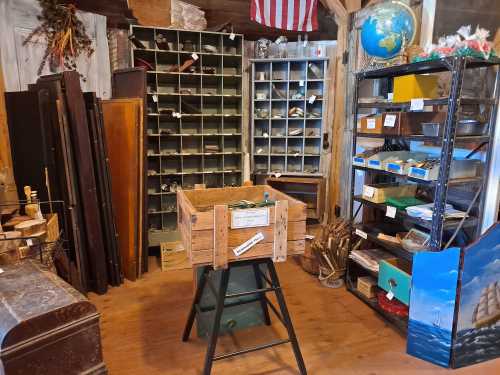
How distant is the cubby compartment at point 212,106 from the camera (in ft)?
12.5

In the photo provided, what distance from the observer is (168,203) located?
378cm

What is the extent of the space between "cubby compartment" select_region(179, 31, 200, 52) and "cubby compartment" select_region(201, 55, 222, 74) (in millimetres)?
130

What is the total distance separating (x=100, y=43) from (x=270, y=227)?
2789mm

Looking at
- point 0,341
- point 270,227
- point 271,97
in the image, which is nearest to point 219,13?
point 271,97

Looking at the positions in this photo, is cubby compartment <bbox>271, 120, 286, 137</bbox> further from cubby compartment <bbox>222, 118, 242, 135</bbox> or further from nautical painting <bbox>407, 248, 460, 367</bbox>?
nautical painting <bbox>407, 248, 460, 367</bbox>

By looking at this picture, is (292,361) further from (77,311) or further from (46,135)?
(46,135)

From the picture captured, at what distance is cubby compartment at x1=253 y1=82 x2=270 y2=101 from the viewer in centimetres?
401

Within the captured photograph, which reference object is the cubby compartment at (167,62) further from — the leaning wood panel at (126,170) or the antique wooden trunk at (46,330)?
the antique wooden trunk at (46,330)

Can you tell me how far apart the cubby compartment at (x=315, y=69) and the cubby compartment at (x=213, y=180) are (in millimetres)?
1508

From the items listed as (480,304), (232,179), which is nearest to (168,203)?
(232,179)

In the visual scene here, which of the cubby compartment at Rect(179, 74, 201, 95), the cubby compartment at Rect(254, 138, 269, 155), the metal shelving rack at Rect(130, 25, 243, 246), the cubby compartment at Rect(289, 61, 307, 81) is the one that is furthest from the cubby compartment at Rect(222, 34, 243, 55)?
the cubby compartment at Rect(254, 138, 269, 155)

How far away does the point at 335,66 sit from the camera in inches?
149

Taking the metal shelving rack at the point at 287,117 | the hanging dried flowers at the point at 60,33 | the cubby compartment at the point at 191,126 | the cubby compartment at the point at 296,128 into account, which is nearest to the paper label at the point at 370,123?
the metal shelving rack at the point at 287,117

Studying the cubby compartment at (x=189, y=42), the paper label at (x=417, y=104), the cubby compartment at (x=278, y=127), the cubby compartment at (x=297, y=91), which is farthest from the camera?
the cubby compartment at (x=278, y=127)
